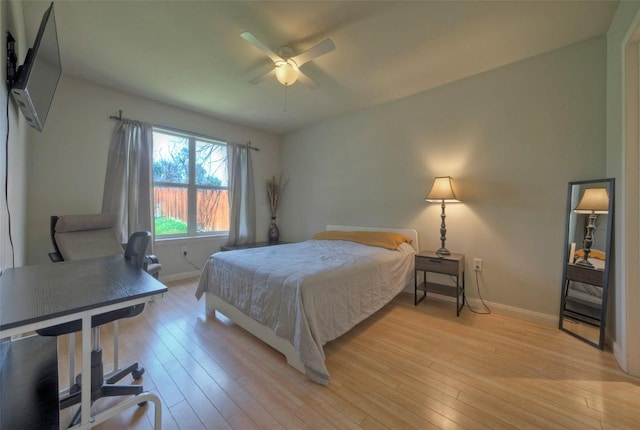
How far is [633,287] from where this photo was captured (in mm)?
1610

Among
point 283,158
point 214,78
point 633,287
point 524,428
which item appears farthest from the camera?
point 283,158

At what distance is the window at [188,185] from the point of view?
3553 mm

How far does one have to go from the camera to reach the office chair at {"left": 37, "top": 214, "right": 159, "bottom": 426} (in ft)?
4.01

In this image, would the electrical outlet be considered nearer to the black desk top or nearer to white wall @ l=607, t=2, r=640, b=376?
white wall @ l=607, t=2, r=640, b=376

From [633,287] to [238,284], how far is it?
2863 millimetres

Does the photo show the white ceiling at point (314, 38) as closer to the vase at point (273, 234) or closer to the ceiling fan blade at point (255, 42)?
the ceiling fan blade at point (255, 42)

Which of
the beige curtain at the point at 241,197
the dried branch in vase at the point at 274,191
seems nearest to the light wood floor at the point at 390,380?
the beige curtain at the point at 241,197

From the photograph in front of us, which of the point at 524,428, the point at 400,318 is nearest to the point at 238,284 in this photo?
the point at 400,318

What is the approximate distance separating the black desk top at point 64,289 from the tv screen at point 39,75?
3.21 ft

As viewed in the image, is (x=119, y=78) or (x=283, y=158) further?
(x=283, y=158)

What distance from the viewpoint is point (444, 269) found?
2.52m

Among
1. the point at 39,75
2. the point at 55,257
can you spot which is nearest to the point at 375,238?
the point at 39,75

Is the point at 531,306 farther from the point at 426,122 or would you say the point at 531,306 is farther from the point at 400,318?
the point at 426,122

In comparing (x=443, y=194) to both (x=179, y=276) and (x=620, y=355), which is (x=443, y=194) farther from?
(x=179, y=276)
